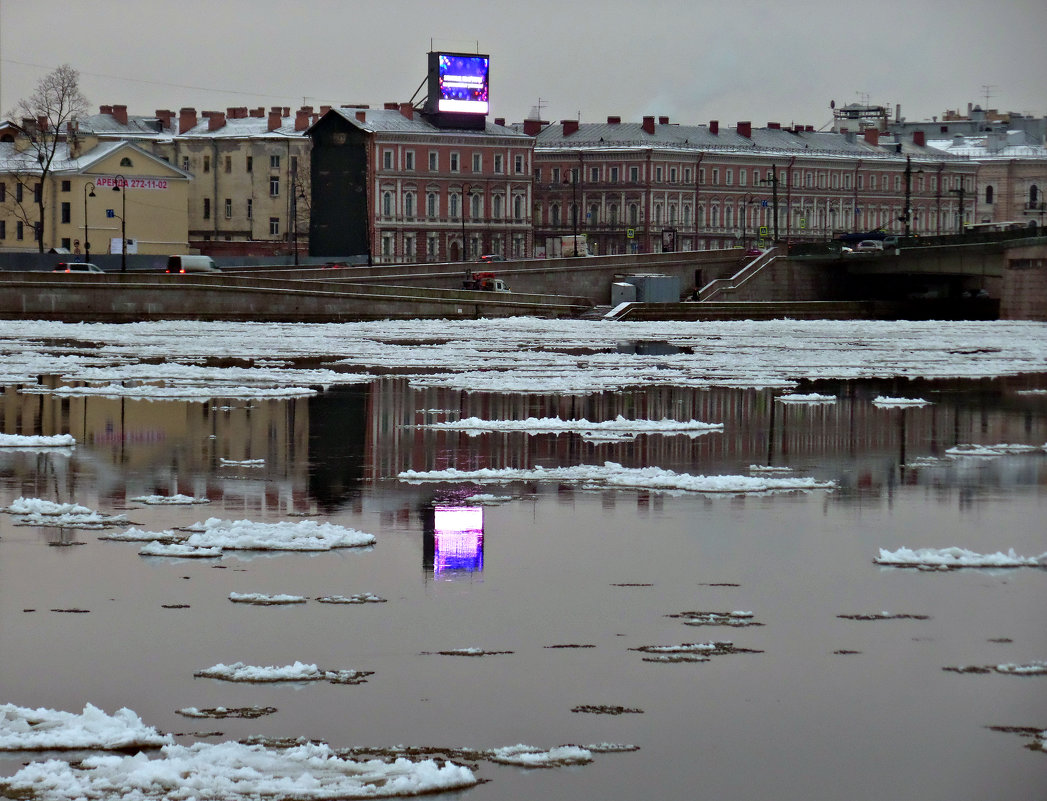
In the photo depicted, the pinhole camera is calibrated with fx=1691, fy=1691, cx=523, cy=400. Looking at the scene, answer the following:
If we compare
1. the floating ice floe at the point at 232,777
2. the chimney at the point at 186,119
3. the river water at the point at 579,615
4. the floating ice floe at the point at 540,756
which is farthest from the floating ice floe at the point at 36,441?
the chimney at the point at 186,119

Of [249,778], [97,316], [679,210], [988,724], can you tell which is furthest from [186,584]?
[679,210]

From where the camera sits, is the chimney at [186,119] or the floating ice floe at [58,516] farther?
the chimney at [186,119]

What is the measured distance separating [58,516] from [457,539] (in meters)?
3.51

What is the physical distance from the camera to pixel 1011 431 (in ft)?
76.5

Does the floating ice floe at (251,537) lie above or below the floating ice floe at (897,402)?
below

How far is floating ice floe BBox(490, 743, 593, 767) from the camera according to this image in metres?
7.88

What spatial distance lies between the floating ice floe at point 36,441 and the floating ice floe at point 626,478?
470 cm

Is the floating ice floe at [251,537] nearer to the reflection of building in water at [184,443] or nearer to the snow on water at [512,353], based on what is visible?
the reflection of building in water at [184,443]

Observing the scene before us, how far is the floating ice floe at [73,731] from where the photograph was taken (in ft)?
26.2

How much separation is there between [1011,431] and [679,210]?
357ft

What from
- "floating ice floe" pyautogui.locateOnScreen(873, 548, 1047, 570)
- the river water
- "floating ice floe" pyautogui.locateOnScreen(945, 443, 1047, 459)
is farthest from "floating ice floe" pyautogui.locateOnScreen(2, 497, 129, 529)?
"floating ice floe" pyautogui.locateOnScreen(945, 443, 1047, 459)

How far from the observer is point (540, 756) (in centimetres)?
794

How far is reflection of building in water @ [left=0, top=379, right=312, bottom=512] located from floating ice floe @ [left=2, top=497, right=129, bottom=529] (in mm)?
854

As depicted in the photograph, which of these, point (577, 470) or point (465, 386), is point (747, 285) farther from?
point (577, 470)
